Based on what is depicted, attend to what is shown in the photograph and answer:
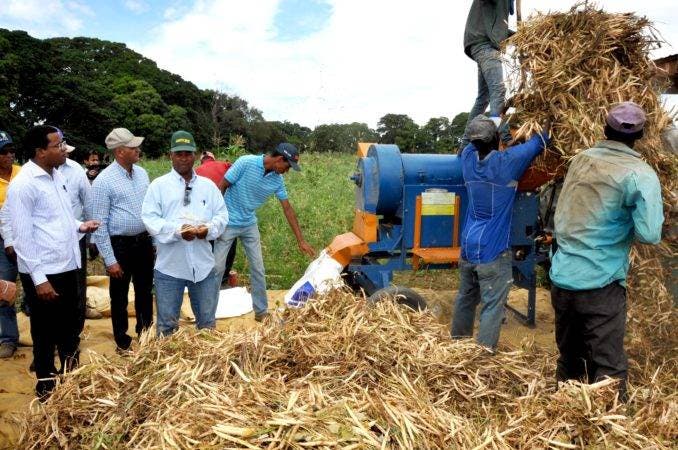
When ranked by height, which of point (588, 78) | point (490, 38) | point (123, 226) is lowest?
point (123, 226)

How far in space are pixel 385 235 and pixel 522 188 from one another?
1498mm

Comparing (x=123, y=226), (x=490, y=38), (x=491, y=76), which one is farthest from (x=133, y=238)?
(x=490, y=38)

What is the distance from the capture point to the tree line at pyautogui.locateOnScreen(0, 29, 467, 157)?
66.5 ft

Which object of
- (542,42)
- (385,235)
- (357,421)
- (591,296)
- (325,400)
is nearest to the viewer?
(357,421)

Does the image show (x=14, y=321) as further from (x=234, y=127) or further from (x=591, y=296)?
(x=234, y=127)

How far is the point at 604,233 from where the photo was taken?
3.18m

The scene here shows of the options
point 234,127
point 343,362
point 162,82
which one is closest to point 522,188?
point 343,362

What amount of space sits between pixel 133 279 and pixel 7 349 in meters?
1.35

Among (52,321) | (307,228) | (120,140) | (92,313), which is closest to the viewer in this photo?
(52,321)

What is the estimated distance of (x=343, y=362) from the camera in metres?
2.86

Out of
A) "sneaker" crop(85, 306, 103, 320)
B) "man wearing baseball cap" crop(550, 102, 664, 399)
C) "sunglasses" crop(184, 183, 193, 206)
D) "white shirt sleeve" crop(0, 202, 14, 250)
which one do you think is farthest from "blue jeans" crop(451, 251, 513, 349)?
"sneaker" crop(85, 306, 103, 320)

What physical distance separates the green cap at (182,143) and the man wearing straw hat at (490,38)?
7.91 feet

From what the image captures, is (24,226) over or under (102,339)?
over

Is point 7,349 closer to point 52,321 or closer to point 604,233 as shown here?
point 52,321
